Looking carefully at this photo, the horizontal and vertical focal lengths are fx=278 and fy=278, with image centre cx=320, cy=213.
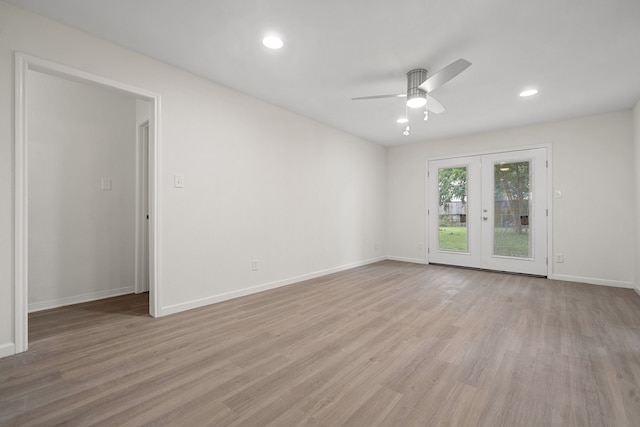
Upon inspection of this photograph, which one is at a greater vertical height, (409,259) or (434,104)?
(434,104)

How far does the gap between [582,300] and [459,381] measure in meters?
2.92

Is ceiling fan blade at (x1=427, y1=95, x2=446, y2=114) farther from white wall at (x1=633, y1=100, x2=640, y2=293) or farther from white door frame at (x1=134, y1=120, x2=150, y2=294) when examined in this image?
white door frame at (x1=134, y1=120, x2=150, y2=294)

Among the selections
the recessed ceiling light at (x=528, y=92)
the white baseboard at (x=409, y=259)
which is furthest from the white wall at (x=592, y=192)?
the white baseboard at (x=409, y=259)

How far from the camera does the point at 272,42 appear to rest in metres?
2.47

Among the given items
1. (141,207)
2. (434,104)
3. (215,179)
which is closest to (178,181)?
(215,179)

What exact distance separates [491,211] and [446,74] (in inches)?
139

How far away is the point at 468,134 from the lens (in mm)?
5379

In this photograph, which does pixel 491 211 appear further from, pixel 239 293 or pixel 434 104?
pixel 239 293

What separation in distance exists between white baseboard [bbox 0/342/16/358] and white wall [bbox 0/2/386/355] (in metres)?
0.01

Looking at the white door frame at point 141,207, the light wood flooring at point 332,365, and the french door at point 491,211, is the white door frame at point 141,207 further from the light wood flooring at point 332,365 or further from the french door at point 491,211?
the french door at point 491,211

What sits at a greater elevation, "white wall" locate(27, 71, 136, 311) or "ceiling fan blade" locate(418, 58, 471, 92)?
"ceiling fan blade" locate(418, 58, 471, 92)

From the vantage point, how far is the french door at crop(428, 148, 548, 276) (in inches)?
185

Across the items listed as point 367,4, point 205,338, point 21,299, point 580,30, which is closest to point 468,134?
point 580,30

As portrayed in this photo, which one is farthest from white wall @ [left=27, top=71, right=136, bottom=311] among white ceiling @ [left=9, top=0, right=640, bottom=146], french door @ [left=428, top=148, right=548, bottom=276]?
french door @ [left=428, top=148, right=548, bottom=276]
